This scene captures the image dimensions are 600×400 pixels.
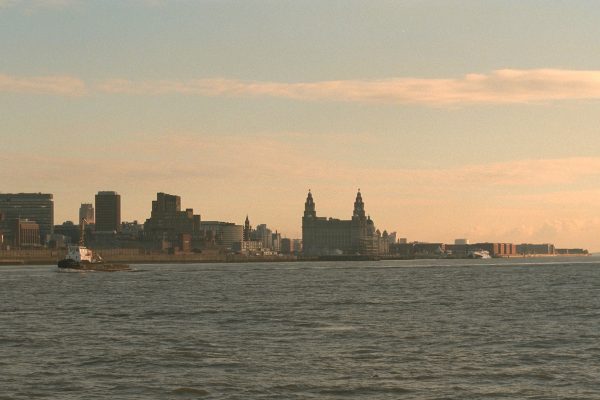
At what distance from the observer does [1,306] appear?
90500 millimetres

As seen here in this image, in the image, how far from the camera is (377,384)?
4116 centimetres

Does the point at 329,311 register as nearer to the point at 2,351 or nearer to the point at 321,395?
the point at 2,351

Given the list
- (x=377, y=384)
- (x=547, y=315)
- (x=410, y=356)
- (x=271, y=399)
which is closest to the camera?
(x=271, y=399)

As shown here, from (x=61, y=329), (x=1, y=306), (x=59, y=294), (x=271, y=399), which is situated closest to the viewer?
(x=271, y=399)

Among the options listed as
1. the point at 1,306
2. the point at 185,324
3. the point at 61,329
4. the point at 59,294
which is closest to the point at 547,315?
the point at 185,324

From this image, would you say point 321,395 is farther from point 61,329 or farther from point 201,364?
point 61,329

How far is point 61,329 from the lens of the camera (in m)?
65.1

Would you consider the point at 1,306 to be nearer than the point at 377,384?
No

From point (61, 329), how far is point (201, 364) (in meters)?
21.2

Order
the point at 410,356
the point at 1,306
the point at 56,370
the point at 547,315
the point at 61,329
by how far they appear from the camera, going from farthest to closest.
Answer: the point at 1,306 < the point at 547,315 < the point at 61,329 < the point at 410,356 < the point at 56,370

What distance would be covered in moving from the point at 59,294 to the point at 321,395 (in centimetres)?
8189

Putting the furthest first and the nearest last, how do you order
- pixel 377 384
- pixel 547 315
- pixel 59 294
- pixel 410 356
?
pixel 59 294
pixel 547 315
pixel 410 356
pixel 377 384

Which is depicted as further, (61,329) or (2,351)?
(61,329)

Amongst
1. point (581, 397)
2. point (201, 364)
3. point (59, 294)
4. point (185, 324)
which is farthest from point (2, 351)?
point (59, 294)
